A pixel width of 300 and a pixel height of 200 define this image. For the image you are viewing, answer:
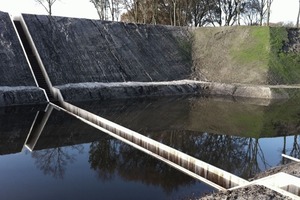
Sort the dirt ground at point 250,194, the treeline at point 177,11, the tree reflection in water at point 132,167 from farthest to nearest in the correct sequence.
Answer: the treeline at point 177,11
the tree reflection in water at point 132,167
the dirt ground at point 250,194

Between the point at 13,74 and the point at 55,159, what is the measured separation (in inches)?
498

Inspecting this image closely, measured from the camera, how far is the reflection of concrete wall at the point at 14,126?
42.1 feet

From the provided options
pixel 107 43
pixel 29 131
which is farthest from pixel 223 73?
pixel 29 131

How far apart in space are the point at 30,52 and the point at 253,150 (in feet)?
59.5

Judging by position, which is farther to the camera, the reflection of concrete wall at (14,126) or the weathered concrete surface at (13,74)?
the weathered concrete surface at (13,74)

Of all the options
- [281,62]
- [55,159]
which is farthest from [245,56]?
[55,159]

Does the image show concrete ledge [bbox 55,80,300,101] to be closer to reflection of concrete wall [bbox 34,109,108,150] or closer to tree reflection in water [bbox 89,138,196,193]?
reflection of concrete wall [bbox 34,109,108,150]

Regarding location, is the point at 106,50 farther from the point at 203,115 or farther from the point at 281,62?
the point at 281,62

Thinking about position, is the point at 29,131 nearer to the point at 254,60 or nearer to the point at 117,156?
the point at 117,156

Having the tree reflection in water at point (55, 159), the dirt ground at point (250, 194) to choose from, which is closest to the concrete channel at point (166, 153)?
the dirt ground at point (250, 194)

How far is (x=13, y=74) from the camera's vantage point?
22188 millimetres

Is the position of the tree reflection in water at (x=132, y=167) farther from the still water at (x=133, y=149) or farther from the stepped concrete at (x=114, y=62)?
the stepped concrete at (x=114, y=62)

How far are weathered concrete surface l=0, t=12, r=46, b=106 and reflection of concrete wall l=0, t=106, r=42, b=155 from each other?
1.16m

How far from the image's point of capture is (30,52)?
2453 cm
